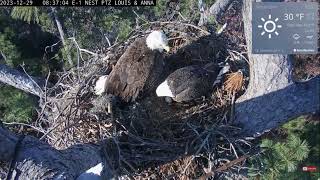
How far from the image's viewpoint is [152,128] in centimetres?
416

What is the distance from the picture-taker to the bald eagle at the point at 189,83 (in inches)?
169

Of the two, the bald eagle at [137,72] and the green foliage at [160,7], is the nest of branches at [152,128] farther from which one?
the green foliage at [160,7]

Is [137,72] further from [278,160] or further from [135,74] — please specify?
[278,160]

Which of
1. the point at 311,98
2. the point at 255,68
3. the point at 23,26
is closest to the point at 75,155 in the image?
the point at 255,68

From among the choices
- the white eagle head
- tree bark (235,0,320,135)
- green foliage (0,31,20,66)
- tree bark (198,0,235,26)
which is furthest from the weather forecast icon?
green foliage (0,31,20,66)

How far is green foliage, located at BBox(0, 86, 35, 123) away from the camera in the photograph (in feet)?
16.6

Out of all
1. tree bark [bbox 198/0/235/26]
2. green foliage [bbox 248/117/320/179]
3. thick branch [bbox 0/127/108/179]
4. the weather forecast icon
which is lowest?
green foliage [bbox 248/117/320/179]

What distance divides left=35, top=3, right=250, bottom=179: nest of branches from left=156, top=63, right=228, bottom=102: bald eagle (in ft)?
0.28

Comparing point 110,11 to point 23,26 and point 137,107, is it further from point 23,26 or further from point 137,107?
point 137,107

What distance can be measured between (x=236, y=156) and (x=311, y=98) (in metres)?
0.68

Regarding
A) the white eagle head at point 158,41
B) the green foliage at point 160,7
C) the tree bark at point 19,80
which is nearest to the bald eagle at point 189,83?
the white eagle head at point 158,41

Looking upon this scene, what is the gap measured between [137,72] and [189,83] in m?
0.44
